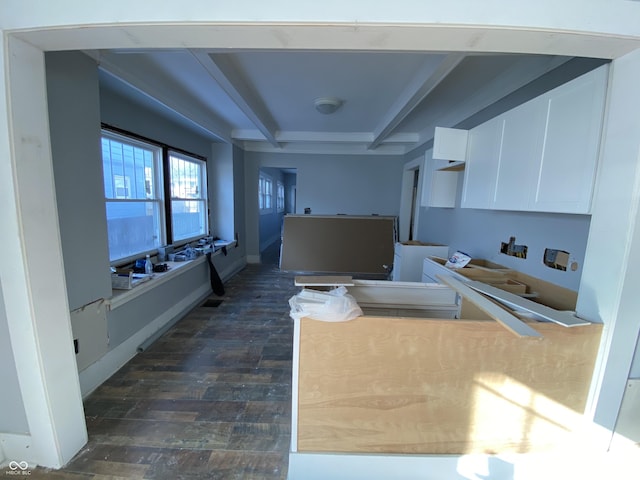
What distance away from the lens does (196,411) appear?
160cm

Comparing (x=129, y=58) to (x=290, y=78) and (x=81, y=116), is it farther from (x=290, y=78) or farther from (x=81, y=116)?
(x=290, y=78)

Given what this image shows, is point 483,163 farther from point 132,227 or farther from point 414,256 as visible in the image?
point 132,227

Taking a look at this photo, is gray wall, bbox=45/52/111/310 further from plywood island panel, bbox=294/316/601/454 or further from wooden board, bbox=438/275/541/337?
wooden board, bbox=438/275/541/337

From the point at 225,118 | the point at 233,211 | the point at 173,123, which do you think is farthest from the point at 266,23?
the point at 233,211

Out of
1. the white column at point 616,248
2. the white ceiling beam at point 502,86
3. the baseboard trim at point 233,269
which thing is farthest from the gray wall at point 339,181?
the white column at point 616,248

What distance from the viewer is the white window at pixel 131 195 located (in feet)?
7.77

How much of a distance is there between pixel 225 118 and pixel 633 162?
13.4ft

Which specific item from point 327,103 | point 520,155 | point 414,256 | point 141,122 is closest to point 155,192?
point 141,122

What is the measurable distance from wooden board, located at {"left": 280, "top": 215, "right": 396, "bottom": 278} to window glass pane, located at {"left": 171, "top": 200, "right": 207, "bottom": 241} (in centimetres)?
149

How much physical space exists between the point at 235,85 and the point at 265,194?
15.3ft

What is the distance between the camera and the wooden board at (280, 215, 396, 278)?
4727 mm

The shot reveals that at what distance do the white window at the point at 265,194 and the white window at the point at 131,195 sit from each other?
326 centimetres

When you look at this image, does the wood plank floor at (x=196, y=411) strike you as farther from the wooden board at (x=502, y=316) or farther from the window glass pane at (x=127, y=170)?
the window glass pane at (x=127, y=170)

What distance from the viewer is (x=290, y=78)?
2.35 metres
